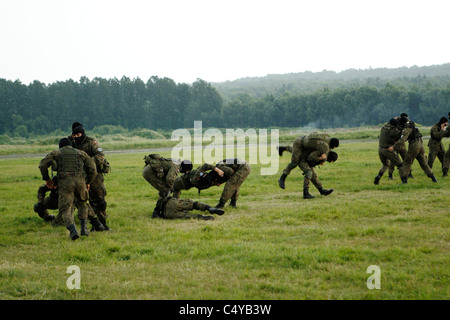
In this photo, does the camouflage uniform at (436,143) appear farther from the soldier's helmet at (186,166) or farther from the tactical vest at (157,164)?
the tactical vest at (157,164)

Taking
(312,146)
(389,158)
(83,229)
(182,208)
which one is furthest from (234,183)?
(389,158)

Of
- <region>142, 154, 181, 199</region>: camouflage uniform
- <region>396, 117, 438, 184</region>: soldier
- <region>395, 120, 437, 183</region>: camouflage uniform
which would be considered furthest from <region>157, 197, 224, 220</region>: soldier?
<region>395, 120, 437, 183</region>: camouflage uniform

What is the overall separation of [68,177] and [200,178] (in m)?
3.11

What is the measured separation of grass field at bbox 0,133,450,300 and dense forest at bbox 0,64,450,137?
276ft

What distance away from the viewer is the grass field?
579cm

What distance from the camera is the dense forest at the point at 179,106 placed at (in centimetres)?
9144

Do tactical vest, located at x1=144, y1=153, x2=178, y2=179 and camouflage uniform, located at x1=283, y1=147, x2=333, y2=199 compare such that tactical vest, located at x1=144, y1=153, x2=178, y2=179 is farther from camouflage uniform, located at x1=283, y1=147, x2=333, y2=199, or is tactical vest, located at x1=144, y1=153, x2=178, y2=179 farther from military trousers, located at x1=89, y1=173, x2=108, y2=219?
camouflage uniform, located at x1=283, y1=147, x2=333, y2=199

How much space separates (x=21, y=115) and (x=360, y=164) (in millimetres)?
89304

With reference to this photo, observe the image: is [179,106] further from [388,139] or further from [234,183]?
[234,183]

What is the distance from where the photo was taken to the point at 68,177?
9.16 metres

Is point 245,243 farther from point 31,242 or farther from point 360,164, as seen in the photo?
point 360,164

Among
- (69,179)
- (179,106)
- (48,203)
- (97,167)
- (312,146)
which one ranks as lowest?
(48,203)
